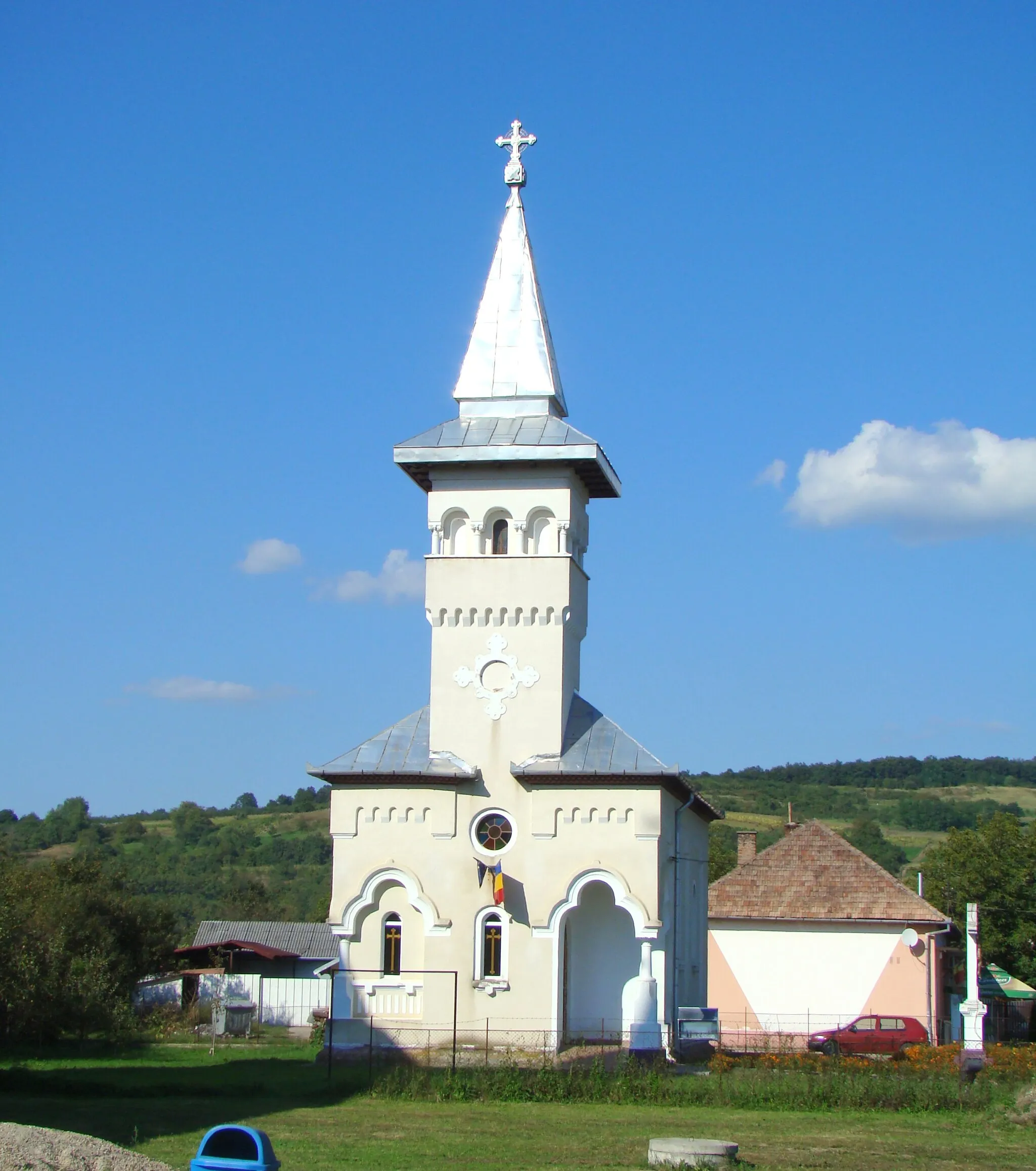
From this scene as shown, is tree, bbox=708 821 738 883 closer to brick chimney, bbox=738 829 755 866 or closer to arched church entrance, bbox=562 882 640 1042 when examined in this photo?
brick chimney, bbox=738 829 755 866

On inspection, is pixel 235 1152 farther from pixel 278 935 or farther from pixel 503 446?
pixel 278 935

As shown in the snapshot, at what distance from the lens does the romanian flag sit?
31406 millimetres

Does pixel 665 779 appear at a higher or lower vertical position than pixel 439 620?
lower

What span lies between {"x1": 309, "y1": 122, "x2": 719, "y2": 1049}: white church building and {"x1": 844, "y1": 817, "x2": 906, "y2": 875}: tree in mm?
73775

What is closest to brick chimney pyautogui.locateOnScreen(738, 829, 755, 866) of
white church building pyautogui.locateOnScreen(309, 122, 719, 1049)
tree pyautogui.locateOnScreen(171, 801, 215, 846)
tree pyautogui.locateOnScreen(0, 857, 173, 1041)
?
tree pyautogui.locateOnScreen(0, 857, 173, 1041)

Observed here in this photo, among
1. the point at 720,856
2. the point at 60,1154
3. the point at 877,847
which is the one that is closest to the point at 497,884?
the point at 60,1154

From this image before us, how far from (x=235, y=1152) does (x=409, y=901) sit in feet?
57.7

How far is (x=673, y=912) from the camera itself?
1342 inches

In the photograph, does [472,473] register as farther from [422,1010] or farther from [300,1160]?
[300,1160]

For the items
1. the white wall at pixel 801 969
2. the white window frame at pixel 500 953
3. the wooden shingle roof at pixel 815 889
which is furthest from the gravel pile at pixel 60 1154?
the wooden shingle roof at pixel 815 889

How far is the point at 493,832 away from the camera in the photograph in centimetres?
3241

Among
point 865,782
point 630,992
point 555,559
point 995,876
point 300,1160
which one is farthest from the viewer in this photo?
point 865,782

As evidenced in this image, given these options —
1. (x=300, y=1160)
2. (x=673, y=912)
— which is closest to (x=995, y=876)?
(x=673, y=912)

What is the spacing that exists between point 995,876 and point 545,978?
33071 mm
